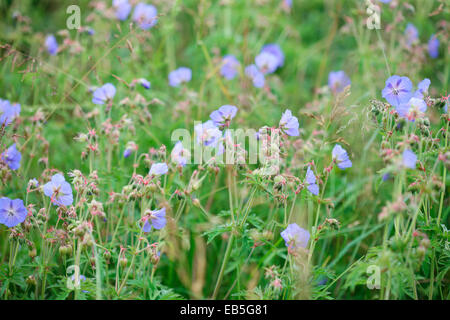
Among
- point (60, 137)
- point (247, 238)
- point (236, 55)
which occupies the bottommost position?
point (247, 238)

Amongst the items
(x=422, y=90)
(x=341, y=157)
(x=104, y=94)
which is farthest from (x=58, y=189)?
(x=422, y=90)

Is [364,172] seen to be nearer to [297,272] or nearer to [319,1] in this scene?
[297,272]

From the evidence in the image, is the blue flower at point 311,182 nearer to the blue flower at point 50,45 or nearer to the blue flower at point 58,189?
the blue flower at point 58,189

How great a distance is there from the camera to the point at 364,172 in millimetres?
2543

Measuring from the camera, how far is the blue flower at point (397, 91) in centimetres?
168

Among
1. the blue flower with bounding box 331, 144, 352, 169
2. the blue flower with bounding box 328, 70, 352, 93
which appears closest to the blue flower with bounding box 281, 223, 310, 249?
the blue flower with bounding box 331, 144, 352, 169

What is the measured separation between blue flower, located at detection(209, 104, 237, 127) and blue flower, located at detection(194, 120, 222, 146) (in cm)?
5

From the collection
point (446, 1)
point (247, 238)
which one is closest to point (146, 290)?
point (247, 238)

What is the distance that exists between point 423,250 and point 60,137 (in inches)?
87.1

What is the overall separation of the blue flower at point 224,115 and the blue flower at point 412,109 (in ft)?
2.16

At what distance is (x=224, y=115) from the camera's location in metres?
1.82

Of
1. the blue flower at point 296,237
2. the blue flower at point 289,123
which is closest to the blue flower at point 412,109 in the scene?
the blue flower at point 289,123

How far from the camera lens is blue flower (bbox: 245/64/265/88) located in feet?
8.61

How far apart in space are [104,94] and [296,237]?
1189mm
